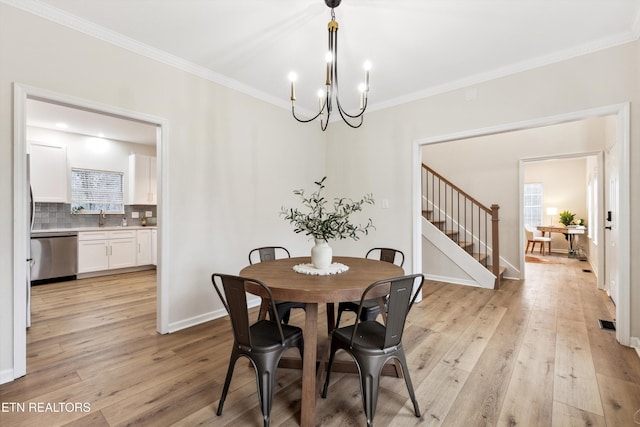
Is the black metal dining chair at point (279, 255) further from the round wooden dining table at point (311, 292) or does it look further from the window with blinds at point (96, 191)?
the window with blinds at point (96, 191)

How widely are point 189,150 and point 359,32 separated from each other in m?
1.93

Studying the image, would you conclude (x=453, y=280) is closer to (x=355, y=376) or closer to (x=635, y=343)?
(x=635, y=343)

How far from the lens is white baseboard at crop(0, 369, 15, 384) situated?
6.44 feet

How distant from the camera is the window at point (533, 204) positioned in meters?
8.73

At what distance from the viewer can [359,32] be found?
2447 millimetres

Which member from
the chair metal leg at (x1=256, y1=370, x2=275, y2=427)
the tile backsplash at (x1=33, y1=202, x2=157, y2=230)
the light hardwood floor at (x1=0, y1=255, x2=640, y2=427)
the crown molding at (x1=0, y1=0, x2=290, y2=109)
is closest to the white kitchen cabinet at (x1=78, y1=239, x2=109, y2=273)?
the tile backsplash at (x1=33, y1=202, x2=157, y2=230)

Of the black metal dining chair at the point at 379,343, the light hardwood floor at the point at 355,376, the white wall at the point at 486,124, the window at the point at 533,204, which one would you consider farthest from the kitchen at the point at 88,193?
the window at the point at 533,204

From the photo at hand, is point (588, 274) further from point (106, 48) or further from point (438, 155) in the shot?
point (106, 48)

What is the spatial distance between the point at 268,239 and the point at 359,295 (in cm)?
230

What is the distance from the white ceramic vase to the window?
8889mm

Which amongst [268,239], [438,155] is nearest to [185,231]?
[268,239]

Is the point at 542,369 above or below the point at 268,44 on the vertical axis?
below

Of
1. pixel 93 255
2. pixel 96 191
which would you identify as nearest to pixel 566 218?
pixel 93 255

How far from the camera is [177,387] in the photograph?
194 centimetres
